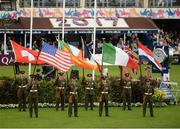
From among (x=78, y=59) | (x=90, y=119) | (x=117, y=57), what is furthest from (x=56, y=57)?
(x=117, y=57)

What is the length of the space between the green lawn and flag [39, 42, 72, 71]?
216cm

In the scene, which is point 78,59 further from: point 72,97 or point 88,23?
point 88,23

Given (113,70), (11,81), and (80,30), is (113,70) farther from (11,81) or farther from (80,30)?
(11,81)

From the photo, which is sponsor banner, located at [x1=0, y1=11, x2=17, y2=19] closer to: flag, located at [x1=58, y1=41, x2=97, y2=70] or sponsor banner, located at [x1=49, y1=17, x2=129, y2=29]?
sponsor banner, located at [x1=49, y1=17, x2=129, y2=29]

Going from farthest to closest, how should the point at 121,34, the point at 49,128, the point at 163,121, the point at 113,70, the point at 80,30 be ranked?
the point at 121,34 → the point at 80,30 → the point at 113,70 → the point at 163,121 → the point at 49,128

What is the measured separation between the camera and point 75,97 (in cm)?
3312

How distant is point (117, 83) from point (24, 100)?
5.24 m

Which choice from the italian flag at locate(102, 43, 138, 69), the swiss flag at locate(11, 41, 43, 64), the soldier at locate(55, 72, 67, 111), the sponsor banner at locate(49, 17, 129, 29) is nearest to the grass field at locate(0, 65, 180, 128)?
the soldier at locate(55, 72, 67, 111)

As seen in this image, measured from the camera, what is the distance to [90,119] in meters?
32.6

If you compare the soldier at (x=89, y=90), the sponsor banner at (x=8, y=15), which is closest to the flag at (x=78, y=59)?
the soldier at (x=89, y=90)

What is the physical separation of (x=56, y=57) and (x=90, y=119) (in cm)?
319

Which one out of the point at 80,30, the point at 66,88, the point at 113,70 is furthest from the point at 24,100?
the point at 80,30

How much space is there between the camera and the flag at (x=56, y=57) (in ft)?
111

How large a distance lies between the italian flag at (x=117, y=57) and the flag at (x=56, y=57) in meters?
2.59
